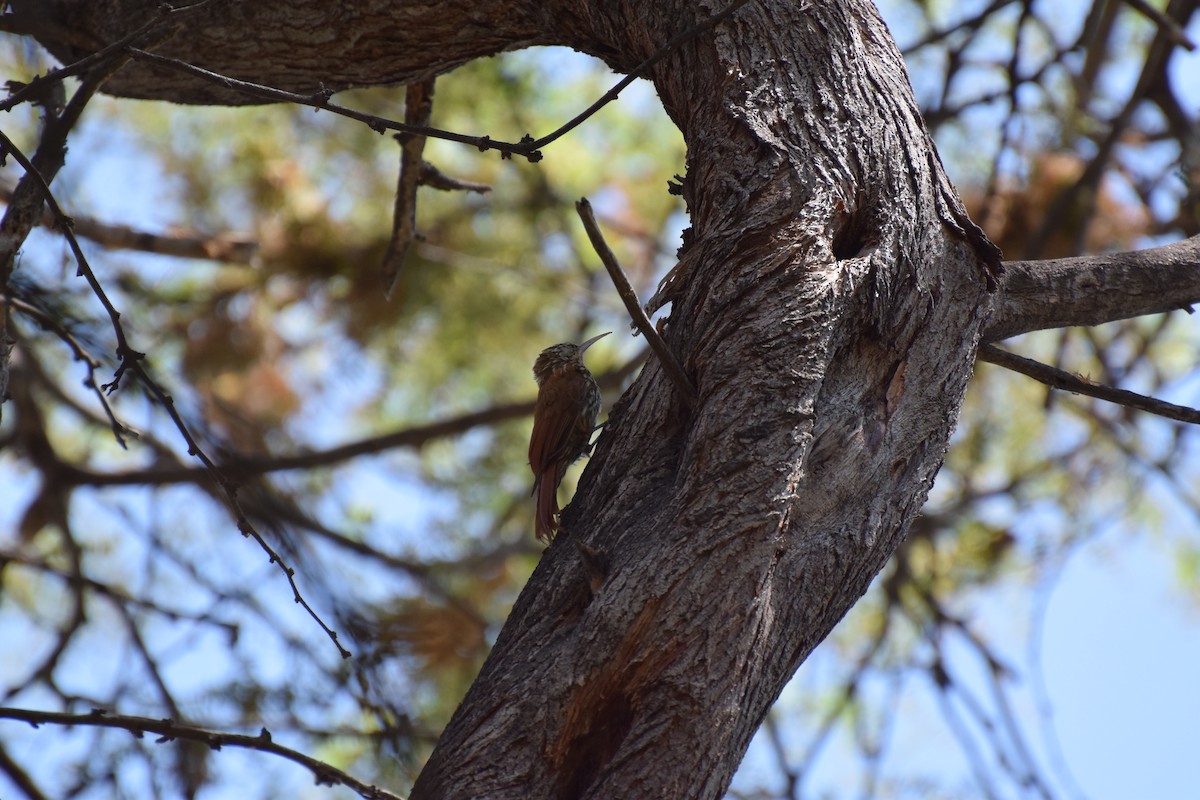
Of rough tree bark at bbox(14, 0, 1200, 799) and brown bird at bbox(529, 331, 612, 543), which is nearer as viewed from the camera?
rough tree bark at bbox(14, 0, 1200, 799)

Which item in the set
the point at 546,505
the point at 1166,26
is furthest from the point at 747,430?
the point at 1166,26

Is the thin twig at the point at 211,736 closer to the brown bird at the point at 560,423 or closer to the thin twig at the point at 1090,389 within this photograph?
the brown bird at the point at 560,423

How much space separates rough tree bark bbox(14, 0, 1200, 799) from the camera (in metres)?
1.63

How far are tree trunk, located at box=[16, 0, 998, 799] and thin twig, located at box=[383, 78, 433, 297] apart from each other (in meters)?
A: 0.70

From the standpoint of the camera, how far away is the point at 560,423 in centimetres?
332

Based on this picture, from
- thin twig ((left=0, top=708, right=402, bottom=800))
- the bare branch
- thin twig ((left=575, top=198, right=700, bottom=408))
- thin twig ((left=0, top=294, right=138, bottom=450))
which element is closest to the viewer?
thin twig ((left=575, top=198, right=700, bottom=408))

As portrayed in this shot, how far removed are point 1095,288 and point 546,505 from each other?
1467 millimetres

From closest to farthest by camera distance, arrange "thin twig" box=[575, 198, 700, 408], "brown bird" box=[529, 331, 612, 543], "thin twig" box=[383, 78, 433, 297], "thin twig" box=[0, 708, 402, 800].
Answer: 1. "thin twig" box=[575, 198, 700, 408]
2. "thin twig" box=[0, 708, 402, 800]
3. "thin twig" box=[383, 78, 433, 297]
4. "brown bird" box=[529, 331, 612, 543]

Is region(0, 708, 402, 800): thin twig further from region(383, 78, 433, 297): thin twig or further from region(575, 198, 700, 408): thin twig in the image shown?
region(383, 78, 433, 297): thin twig

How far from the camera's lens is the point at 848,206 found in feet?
6.36

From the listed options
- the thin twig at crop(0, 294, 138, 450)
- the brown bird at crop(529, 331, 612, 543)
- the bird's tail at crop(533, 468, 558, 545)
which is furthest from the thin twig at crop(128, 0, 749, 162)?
the brown bird at crop(529, 331, 612, 543)

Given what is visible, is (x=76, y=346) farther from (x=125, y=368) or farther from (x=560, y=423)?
(x=560, y=423)

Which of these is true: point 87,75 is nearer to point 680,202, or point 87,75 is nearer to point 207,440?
point 207,440

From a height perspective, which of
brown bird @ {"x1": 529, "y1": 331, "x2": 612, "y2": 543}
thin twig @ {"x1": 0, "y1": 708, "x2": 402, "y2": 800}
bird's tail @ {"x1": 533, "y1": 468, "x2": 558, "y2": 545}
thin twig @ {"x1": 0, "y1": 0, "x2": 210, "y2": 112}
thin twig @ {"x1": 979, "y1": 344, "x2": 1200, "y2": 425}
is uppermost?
brown bird @ {"x1": 529, "y1": 331, "x2": 612, "y2": 543}
